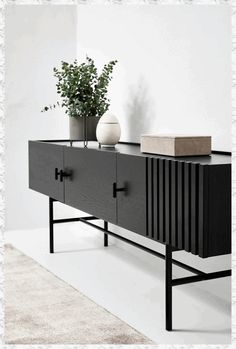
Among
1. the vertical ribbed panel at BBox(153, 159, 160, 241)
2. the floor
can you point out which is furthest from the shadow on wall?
the vertical ribbed panel at BBox(153, 159, 160, 241)

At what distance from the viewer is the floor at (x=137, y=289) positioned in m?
2.33

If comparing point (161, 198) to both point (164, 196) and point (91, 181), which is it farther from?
point (91, 181)

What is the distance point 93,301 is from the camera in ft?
8.79

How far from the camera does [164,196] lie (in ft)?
7.29

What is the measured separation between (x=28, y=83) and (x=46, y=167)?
1234 mm

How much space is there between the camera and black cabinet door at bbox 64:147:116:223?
2.64 meters

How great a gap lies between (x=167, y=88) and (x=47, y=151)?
0.86 m

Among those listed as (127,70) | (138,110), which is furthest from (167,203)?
(127,70)

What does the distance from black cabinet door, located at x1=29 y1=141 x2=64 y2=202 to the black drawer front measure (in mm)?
1125

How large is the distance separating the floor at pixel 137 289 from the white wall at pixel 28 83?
56 centimetres

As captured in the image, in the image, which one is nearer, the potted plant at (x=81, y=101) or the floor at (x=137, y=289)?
the floor at (x=137, y=289)

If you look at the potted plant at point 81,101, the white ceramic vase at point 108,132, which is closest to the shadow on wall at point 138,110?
the potted plant at point 81,101

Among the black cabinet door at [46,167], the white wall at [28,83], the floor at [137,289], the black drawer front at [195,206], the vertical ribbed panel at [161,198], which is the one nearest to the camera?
the black drawer front at [195,206]

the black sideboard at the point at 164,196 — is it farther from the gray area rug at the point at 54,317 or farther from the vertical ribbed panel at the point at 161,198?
the gray area rug at the point at 54,317
